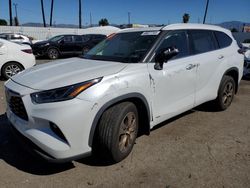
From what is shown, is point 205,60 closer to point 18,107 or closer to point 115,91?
point 115,91

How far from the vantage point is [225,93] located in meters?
5.38

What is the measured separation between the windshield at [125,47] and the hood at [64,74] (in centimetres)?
25

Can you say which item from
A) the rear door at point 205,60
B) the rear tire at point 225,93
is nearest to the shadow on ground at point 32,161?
the rear door at point 205,60

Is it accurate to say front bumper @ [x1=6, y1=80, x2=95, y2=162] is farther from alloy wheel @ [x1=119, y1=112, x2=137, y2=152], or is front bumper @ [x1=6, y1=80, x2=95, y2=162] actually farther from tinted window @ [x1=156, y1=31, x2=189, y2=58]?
tinted window @ [x1=156, y1=31, x2=189, y2=58]

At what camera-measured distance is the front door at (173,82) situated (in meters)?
3.68

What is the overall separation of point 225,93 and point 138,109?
252 centimetres

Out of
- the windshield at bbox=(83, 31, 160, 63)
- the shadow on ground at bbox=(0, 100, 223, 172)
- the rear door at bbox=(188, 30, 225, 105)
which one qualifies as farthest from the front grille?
the rear door at bbox=(188, 30, 225, 105)

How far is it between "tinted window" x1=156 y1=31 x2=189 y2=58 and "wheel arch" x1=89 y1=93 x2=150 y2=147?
2.92ft

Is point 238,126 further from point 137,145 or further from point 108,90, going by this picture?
point 108,90

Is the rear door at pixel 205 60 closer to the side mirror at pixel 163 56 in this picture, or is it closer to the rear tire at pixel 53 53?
the side mirror at pixel 163 56

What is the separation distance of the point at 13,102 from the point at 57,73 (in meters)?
0.62

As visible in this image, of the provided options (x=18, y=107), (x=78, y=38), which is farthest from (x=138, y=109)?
(x=78, y=38)

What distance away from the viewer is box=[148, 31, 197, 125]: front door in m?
3.68

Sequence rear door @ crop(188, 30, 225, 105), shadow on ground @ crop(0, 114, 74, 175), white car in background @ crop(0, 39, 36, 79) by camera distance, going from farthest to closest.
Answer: white car in background @ crop(0, 39, 36, 79) < rear door @ crop(188, 30, 225, 105) < shadow on ground @ crop(0, 114, 74, 175)
